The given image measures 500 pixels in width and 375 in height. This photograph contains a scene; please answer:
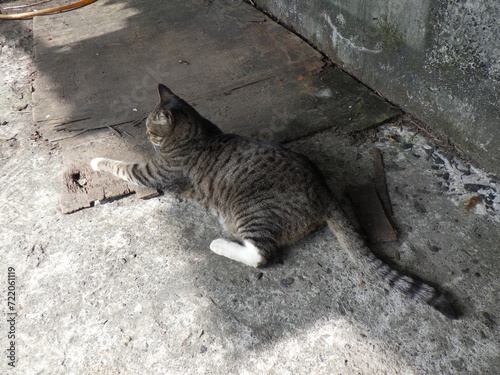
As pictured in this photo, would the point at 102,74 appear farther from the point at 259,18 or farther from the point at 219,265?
the point at 219,265

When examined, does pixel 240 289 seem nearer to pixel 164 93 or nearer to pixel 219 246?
pixel 219 246

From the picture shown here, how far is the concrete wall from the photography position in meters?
3.01

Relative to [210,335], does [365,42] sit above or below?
above

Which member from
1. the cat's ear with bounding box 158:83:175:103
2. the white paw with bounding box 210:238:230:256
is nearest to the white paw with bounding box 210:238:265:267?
the white paw with bounding box 210:238:230:256

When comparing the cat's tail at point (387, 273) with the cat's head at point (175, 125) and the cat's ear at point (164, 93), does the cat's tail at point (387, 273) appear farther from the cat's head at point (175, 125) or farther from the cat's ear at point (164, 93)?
the cat's ear at point (164, 93)

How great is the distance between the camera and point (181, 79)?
14.9 feet

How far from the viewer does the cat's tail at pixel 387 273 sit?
2447 mm

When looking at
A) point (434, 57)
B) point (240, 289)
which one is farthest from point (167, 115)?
point (434, 57)

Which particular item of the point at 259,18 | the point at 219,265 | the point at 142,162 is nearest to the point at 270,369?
the point at 219,265

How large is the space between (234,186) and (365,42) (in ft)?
7.05

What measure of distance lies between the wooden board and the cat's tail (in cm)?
127

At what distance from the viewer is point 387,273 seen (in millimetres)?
2543

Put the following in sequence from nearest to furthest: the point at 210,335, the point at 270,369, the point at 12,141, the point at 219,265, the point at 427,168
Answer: the point at 270,369, the point at 210,335, the point at 219,265, the point at 427,168, the point at 12,141

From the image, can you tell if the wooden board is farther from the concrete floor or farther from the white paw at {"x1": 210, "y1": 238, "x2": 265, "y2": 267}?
the white paw at {"x1": 210, "y1": 238, "x2": 265, "y2": 267}
